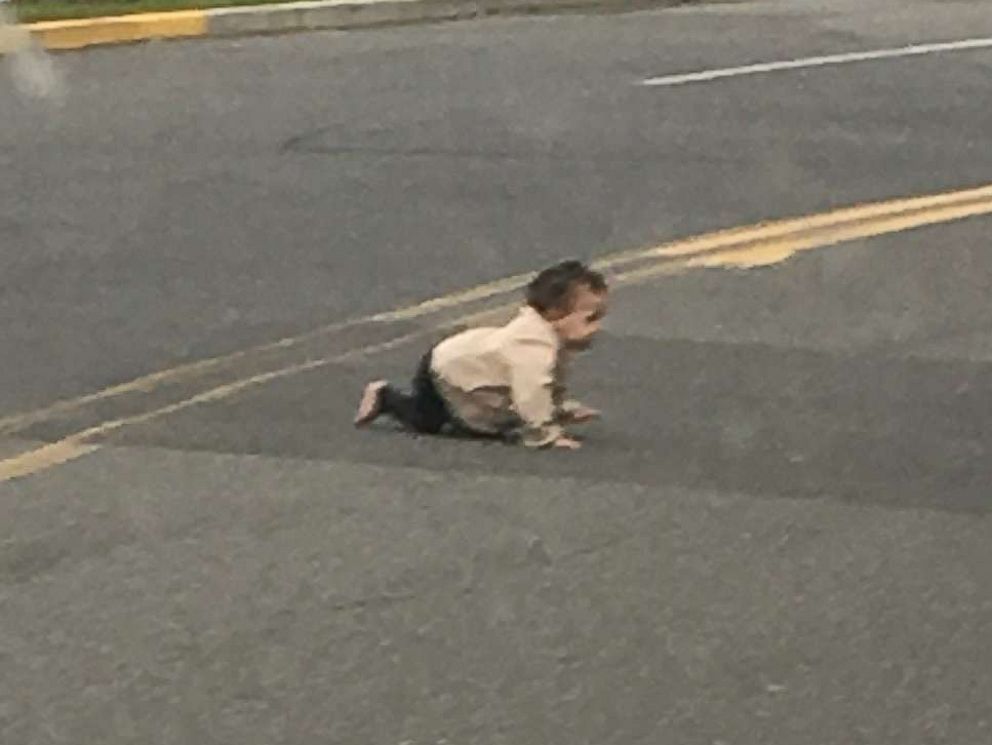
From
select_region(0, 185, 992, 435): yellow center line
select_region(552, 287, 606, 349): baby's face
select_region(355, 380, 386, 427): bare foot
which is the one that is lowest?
select_region(0, 185, 992, 435): yellow center line

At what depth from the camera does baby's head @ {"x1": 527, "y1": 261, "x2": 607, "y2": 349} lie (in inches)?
277

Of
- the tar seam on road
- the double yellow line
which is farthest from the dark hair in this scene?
the tar seam on road

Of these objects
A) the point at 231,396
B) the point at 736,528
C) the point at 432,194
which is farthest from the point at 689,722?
the point at 432,194

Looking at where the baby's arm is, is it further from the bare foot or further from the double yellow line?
the double yellow line

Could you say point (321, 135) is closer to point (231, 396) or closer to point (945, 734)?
point (231, 396)

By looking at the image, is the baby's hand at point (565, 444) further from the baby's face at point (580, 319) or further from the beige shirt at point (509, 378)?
the baby's face at point (580, 319)

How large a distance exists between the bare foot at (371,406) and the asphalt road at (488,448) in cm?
7

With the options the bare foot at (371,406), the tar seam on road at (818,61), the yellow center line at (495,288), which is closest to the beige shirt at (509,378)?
the bare foot at (371,406)

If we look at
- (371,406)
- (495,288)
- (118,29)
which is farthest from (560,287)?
(118,29)

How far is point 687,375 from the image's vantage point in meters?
8.06

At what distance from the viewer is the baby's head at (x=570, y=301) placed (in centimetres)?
704

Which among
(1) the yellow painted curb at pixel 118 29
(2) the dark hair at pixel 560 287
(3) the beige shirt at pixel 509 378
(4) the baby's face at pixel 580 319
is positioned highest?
(2) the dark hair at pixel 560 287

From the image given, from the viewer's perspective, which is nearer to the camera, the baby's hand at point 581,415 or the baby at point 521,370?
the baby at point 521,370

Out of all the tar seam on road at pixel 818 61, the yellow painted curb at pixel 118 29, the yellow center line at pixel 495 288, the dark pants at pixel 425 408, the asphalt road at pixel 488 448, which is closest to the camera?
the asphalt road at pixel 488 448
